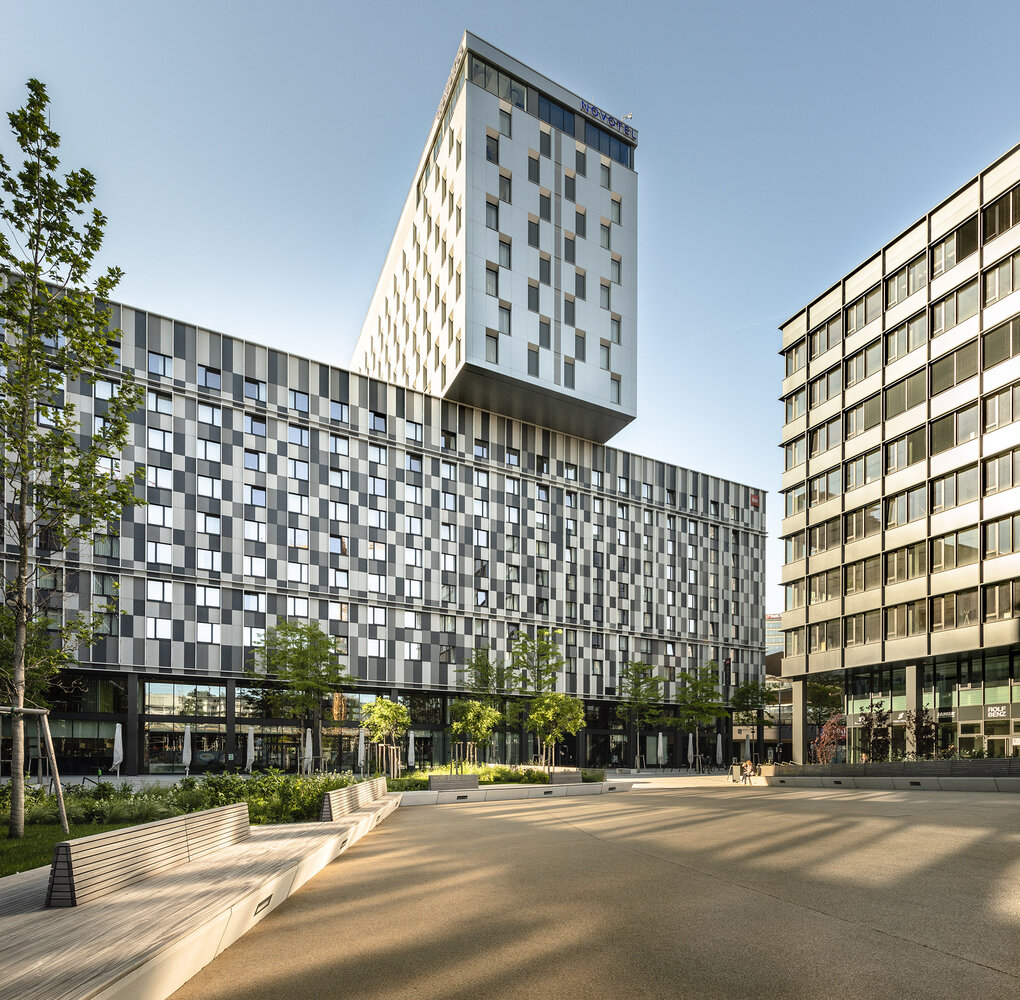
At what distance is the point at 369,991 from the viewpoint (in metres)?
6.43

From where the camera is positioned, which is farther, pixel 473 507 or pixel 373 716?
pixel 473 507

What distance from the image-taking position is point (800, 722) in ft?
168

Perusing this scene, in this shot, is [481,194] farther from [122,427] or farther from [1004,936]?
[1004,936]

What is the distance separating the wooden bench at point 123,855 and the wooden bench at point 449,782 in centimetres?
1928

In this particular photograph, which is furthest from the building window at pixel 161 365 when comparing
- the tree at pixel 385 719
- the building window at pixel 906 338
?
the building window at pixel 906 338

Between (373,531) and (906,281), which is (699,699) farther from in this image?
(906,281)

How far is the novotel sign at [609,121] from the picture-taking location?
2443 inches

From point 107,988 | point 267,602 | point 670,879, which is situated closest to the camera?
point 107,988

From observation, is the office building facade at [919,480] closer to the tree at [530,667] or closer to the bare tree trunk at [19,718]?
the tree at [530,667]

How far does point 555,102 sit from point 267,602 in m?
41.4

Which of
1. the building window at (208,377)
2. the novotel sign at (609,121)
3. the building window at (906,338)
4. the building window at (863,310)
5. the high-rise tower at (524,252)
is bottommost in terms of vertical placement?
the building window at (208,377)

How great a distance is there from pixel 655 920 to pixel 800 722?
4668 cm

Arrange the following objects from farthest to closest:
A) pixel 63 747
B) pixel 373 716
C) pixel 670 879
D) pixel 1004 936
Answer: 1. pixel 63 747
2. pixel 373 716
3. pixel 670 879
4. pixel 1004 936

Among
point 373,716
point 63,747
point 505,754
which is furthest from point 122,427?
point 505,754
